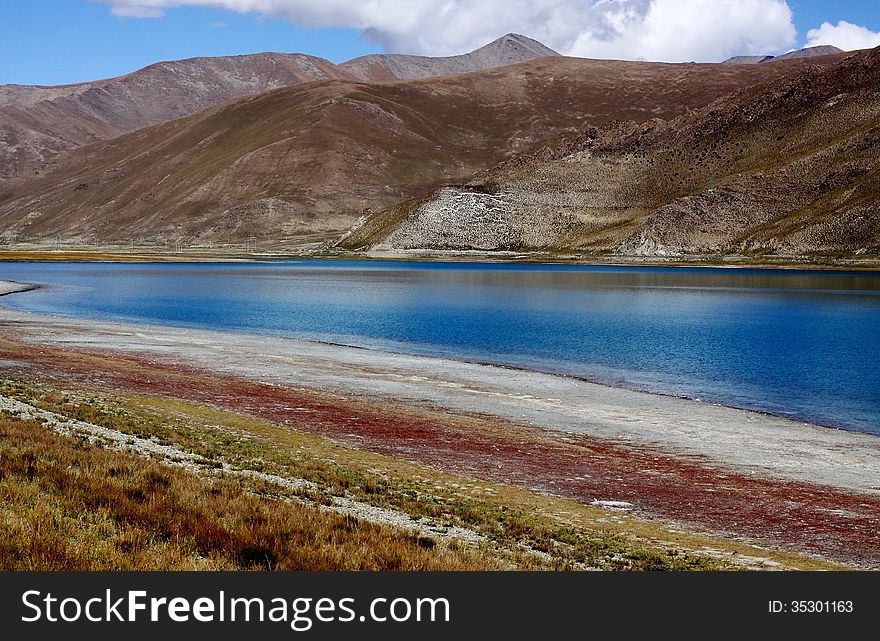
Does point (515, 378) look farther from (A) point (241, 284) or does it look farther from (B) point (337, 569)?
(A) point (241, 284)

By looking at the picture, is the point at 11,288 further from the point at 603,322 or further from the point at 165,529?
the point at 165,529

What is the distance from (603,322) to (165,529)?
203 feet

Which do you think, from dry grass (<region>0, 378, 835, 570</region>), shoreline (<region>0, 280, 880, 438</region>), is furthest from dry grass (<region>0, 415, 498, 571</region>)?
shoreline (<region>0, 280, 880, 438</region>)

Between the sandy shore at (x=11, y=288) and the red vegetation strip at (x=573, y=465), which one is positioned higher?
the sandy shore at (x=11, y=288)

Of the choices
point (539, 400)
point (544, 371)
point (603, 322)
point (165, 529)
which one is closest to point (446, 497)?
point (165, 529)

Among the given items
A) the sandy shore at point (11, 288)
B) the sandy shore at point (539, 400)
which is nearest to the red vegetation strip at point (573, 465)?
the sandy shore at point (539, 400)

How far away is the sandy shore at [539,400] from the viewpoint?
2470 cm

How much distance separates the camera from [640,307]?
3420 inches

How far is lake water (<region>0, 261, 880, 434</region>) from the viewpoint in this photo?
4184cm

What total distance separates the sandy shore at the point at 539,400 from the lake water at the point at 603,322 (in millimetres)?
3582

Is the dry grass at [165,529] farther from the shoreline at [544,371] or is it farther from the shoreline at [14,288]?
the shoreline at [14,288]

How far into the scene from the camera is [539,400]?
34469 mm

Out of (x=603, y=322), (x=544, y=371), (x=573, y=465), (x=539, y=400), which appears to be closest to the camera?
(x=573, y=465)

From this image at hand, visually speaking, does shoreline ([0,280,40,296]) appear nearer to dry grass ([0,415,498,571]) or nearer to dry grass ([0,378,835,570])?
dry grass ([0,378,835,570])
